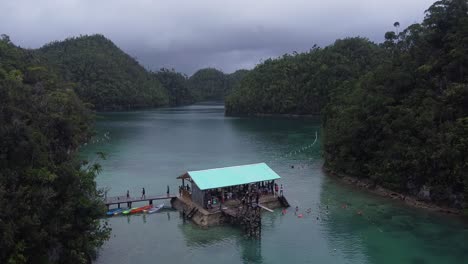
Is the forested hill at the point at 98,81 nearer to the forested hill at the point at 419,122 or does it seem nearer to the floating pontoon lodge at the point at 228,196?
the forested hill at the point at 419,122

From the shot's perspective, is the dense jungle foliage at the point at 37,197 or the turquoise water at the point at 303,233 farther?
the turquoise water at the point at 303,233

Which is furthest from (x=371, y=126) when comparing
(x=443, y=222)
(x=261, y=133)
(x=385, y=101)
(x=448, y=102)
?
(x=261, y=133)

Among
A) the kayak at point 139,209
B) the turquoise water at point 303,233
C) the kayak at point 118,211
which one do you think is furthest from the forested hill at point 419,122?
the kayak at point 118,211

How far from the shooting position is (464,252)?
1113 inches

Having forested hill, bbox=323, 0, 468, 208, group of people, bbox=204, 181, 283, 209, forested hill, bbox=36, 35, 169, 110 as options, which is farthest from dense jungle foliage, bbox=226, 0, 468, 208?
forested hill, bbox=36, 35, 169, 110

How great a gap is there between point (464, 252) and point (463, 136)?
10741 mm

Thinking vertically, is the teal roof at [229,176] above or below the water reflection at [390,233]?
above

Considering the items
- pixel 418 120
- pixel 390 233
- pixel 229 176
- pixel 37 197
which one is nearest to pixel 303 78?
pixel 418 120

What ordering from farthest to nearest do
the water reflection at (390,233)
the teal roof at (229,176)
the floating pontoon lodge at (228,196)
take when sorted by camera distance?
the teal roof at (229,176) → the floating pontoon lodge at (228,196) → the water reflection at (390,233)

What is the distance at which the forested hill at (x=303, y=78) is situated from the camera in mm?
131375

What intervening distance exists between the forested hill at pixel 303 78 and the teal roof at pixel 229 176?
8830cm

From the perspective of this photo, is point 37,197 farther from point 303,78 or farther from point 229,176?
point 303,78

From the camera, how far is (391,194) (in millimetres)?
40812

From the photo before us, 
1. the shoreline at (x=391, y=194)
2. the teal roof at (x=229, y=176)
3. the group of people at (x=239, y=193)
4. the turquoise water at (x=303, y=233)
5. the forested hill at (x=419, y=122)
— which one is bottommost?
the turquoise water at (x=303, y=233)
